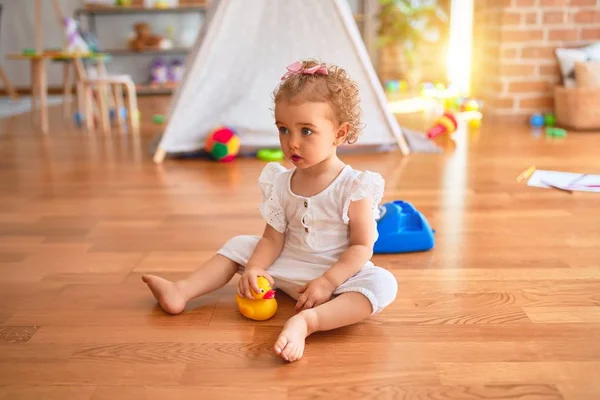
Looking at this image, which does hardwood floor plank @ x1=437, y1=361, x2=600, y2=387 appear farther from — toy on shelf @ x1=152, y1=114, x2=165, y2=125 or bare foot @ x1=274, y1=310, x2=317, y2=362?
toy on shelf @ x1=152, y1=114, x2=165, y2=125

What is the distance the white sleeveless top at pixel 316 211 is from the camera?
1055 mm

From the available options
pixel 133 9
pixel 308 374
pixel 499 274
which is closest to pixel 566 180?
pixel 499 274

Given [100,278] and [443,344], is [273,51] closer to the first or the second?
[100,278]

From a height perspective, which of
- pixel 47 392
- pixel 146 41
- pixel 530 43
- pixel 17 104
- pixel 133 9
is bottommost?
pixel 47 392

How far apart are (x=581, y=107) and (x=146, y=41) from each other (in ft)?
→ 12.5

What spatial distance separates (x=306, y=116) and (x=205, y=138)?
157 centimetres

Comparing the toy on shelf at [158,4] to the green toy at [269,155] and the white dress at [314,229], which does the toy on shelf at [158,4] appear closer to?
the green toy at [269,155]

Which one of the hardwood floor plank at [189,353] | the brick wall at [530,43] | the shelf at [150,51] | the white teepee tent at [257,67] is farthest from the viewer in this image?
the shelf at [150,51]

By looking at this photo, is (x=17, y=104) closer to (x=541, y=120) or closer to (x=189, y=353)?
(x=541, y=120)

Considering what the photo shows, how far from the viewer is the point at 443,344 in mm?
949

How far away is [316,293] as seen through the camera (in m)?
1.01

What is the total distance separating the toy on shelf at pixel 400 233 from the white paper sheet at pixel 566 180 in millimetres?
721

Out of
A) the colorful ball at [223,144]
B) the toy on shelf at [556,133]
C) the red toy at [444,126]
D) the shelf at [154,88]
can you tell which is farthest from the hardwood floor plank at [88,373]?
the shelf at [154,88]

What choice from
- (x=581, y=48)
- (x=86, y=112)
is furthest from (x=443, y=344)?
(x=86, y=112)
